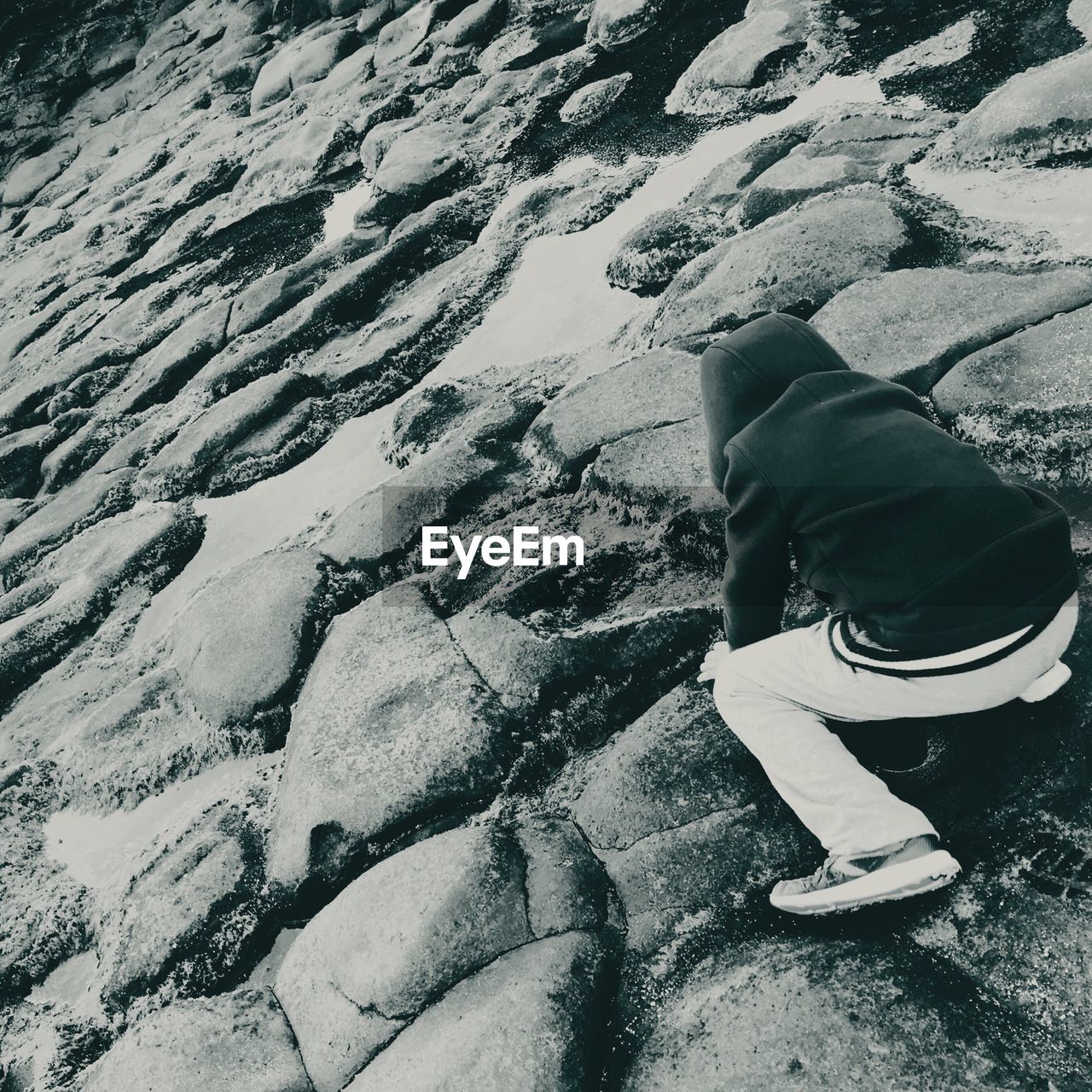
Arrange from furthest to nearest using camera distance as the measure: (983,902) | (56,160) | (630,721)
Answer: (56,160), (630,721), (983,902)

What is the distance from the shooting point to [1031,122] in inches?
116

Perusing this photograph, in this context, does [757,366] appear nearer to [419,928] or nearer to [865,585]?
[865,585]

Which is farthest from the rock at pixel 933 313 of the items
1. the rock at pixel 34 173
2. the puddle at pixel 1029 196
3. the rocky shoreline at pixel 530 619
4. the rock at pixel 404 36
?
the rock at pixel 34 173

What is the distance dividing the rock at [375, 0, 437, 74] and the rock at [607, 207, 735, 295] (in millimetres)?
4326

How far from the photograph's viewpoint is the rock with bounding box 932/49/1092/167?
2.86 metres

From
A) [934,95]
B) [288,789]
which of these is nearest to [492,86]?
[934,95]

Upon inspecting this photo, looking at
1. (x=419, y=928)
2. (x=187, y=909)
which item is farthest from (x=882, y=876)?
(x=187, y=909)

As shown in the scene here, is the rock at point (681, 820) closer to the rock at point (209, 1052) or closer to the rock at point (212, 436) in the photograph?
the rock at point (209, 1052)

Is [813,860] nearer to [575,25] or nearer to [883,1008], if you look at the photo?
[883,1008]

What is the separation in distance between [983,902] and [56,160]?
37.8 feet

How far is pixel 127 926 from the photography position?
1.93 m

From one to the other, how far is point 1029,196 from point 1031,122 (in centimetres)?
34

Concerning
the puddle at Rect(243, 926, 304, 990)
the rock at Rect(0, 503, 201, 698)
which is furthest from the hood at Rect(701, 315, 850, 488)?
the rock at Rect(0, 503, 201, 698)

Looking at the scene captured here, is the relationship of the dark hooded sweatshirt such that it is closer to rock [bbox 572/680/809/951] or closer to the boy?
the boy
